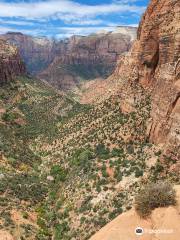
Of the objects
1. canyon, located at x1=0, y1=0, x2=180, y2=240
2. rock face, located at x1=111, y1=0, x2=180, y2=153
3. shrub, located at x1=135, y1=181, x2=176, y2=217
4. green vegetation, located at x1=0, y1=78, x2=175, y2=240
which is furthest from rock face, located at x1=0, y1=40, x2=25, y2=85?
shrub, located at x1=135, y1=181, x2=176, y2=217

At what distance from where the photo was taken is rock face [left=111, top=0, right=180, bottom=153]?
5388 cm

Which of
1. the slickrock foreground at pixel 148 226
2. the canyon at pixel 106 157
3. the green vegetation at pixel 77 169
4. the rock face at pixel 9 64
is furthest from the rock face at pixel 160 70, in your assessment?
the rock face at pixel 9 64

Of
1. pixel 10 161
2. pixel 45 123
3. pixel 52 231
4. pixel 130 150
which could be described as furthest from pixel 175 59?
pixel 45 123

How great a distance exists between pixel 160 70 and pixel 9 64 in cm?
10937

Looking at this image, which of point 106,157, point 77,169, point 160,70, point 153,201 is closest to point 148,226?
point 153,201

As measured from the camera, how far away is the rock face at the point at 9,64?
15324cm

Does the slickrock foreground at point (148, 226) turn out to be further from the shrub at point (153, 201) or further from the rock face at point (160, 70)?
the rock face at point (160, 70)

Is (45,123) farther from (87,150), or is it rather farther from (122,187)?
(122,187)

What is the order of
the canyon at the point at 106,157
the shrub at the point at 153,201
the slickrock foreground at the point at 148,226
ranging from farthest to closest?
the canyon at the point at 106,157 < the shrub at the point at 153,201 < the slickrock foreground at the point at 148,226

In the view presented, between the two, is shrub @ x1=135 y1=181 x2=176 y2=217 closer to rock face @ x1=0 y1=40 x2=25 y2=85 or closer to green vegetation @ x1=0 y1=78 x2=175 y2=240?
green vegetation @ x1=0 y1=78 x2=175 y2=240

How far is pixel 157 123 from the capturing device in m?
56.8

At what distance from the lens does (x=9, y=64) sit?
162 meters

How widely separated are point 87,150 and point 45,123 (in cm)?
4519

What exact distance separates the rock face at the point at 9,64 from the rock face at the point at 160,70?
3406 inches
